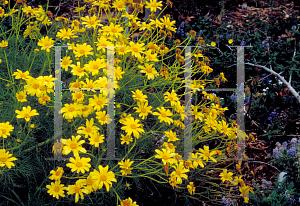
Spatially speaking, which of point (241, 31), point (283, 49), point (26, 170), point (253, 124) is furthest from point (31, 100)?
point (241, 31)

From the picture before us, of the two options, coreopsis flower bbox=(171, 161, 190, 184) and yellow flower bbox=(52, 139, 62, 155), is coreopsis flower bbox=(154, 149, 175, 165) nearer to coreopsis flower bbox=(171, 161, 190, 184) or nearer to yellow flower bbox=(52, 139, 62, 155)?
coreopsis flower bbox=(171, 161, 190, 184)

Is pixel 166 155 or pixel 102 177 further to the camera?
pixel 166 155

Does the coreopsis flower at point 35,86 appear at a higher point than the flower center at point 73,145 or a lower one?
higher

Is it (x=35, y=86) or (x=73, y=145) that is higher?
(x=35, y=86)

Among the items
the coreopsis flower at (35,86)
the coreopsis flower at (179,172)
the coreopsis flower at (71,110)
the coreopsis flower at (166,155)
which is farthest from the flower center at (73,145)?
the coreopsis flower at (179,172)

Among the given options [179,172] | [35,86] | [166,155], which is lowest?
[179,172]

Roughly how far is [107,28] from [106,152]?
86 centimetres

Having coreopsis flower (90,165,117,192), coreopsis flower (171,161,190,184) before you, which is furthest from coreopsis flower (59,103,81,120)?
coreopsis flower (171,161,190,184)

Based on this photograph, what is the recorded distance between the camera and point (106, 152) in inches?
79.3

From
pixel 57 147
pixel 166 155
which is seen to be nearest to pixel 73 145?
pixel 57 147

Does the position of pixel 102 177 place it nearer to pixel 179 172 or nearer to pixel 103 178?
pixel 103 178

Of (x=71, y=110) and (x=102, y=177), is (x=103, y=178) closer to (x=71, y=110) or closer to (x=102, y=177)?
(x=102, y=177)

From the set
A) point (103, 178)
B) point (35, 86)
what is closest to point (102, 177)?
point (103, 178)

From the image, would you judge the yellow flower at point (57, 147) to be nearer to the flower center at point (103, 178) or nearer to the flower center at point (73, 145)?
the flower center at point (73, 145)
